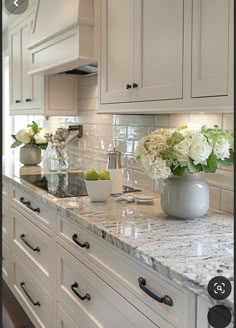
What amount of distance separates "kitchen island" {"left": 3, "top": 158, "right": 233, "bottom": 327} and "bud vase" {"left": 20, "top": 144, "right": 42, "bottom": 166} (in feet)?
4.26

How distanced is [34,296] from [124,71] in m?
1.24

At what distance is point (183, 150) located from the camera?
1.38 m

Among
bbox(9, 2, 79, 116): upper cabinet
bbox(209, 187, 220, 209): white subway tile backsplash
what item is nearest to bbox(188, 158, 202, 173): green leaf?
bbox(209, 187, 220, 209): white subway tile backsplash

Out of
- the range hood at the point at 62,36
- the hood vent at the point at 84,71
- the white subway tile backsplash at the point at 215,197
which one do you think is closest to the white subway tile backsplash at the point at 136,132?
the range hood at the point at 62,36

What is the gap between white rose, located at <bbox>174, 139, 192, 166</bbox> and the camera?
1380mm

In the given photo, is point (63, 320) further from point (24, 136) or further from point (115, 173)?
point (24, 136)

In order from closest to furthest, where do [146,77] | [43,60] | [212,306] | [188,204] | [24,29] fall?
1. [212,306]
2. [188,204]
3. [146,77]
4. [43,60]
5. [24,29]

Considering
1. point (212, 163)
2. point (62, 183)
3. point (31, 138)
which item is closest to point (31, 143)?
point (31, 138)

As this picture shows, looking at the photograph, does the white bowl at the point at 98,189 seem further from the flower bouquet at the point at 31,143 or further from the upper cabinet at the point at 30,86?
the flower bouquet at the point at 31,143

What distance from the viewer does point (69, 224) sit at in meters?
1.71

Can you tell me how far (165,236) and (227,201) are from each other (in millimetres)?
439

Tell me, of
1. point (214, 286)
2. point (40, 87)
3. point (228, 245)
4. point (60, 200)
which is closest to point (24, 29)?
point (40, 87)

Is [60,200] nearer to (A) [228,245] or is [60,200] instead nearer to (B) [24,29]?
(A) [228,245]

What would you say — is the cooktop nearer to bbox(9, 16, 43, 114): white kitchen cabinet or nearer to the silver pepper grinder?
the silver pepper grinder
